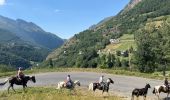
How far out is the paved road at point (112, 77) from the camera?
48.3 m

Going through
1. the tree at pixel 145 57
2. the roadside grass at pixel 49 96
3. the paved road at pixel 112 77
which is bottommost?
the roadside grass at pixel 49 96

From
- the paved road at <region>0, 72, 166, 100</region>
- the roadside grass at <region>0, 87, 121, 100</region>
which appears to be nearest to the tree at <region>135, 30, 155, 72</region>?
the paved road at <region>0, 72, 166, 100</region>

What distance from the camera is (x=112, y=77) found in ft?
194

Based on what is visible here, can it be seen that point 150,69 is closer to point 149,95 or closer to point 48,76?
point 48,76

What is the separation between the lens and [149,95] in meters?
42.7

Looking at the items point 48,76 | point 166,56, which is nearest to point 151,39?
point 166,56

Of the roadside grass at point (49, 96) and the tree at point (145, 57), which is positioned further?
the tree at point (145, 57)

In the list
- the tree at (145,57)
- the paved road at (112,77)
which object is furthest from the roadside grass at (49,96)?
the tree at (145,57)

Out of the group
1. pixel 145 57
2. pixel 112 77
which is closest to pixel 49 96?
pixel 112 77

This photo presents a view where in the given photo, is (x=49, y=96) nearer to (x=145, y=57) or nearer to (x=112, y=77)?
(x=112, y=77)

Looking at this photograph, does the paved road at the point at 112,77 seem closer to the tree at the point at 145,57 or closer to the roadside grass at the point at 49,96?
the roadside grass at the point at 49,96

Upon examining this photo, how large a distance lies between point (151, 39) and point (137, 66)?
11141 millimetres

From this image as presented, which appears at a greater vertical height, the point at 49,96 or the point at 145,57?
the point at 145,57

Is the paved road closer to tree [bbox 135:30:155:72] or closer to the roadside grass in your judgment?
the roadside grass
